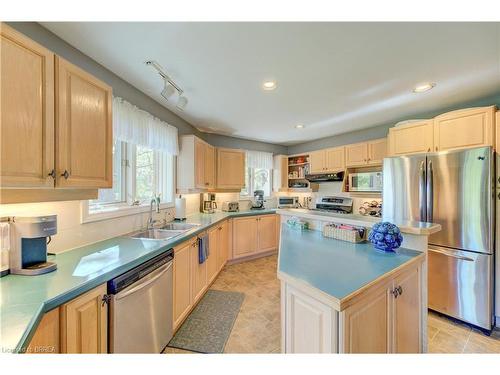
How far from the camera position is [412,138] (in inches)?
102

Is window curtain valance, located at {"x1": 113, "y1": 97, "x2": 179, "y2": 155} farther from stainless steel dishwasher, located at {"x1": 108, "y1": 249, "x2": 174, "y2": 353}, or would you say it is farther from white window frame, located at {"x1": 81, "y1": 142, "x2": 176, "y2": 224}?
stainless steel dishwasher, located at {"x1": 108, "y1": 249, "x2": 174, "y2": 353}

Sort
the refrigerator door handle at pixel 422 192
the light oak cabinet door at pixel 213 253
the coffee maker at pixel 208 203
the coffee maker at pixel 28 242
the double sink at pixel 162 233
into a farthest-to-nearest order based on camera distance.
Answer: the coffee maker at pixel 208 203, the light oak cabinet door at pixel 213 253, the refrigerator door handle at pixel 422 192, the double sink at pixel 162 233, the coffee maker at pixel 28 242

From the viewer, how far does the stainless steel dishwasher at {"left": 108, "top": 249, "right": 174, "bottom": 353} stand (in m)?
1.22

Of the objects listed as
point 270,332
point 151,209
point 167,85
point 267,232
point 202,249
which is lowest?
point 270,332

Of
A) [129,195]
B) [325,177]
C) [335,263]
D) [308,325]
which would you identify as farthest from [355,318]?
[325,177]

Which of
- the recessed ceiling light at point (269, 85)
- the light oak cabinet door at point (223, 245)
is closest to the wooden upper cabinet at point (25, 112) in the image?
the recessed ceiling light at point (269, 85)

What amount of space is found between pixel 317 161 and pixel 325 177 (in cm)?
40

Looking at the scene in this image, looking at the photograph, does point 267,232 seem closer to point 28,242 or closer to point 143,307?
point 143,307

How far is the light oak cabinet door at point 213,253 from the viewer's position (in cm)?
271

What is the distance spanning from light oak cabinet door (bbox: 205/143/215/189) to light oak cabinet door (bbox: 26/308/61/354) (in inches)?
103

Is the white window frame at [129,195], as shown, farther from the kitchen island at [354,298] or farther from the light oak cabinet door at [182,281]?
Answer: the kitchen island at [354,298]

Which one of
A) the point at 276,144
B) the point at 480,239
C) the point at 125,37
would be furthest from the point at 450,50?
the point at 276,144

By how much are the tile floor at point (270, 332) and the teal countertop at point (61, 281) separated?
36.8 inches
